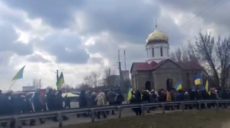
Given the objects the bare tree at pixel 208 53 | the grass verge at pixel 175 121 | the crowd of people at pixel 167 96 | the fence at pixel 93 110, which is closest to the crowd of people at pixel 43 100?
the fence at pixel 93 110

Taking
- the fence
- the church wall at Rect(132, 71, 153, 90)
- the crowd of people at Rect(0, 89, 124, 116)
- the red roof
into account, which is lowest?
the fence

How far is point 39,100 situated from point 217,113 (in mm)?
13138

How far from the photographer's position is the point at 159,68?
77062mm

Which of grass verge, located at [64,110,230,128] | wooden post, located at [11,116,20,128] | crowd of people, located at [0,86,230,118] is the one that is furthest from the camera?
grass verge, located at [64,110,230,128]

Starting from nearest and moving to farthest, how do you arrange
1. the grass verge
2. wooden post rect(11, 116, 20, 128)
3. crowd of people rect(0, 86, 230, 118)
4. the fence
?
wooden post rect(11, 116, 20, 128) < the fence < crowd of people rect(0, 86, 230, 118) < the grass verge

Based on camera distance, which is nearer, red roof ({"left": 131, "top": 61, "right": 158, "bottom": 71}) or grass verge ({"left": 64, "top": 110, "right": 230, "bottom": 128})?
grass verge ({"left": 64, "top": 110, "right": 230, "bottom": 128})

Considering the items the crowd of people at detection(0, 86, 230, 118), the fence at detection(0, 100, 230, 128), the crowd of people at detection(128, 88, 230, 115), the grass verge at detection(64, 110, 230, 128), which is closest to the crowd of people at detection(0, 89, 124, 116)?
the crowd of people at detection(0, 86, 230, 118)

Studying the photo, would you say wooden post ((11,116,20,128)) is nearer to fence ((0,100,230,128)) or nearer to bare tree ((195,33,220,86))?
fence ((0,100,230,128))

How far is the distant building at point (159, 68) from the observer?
77.1 metres

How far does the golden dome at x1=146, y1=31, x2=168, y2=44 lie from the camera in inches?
3027

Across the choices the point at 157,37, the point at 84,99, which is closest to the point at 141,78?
the point at 157,37

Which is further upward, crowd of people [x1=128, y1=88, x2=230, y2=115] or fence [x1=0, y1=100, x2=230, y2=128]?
crowd of people [x1=128, y1=88, x2=230, y2=115]

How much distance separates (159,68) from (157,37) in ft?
17.1

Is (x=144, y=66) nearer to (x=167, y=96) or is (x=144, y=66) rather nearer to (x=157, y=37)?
(x=157, y=37)
